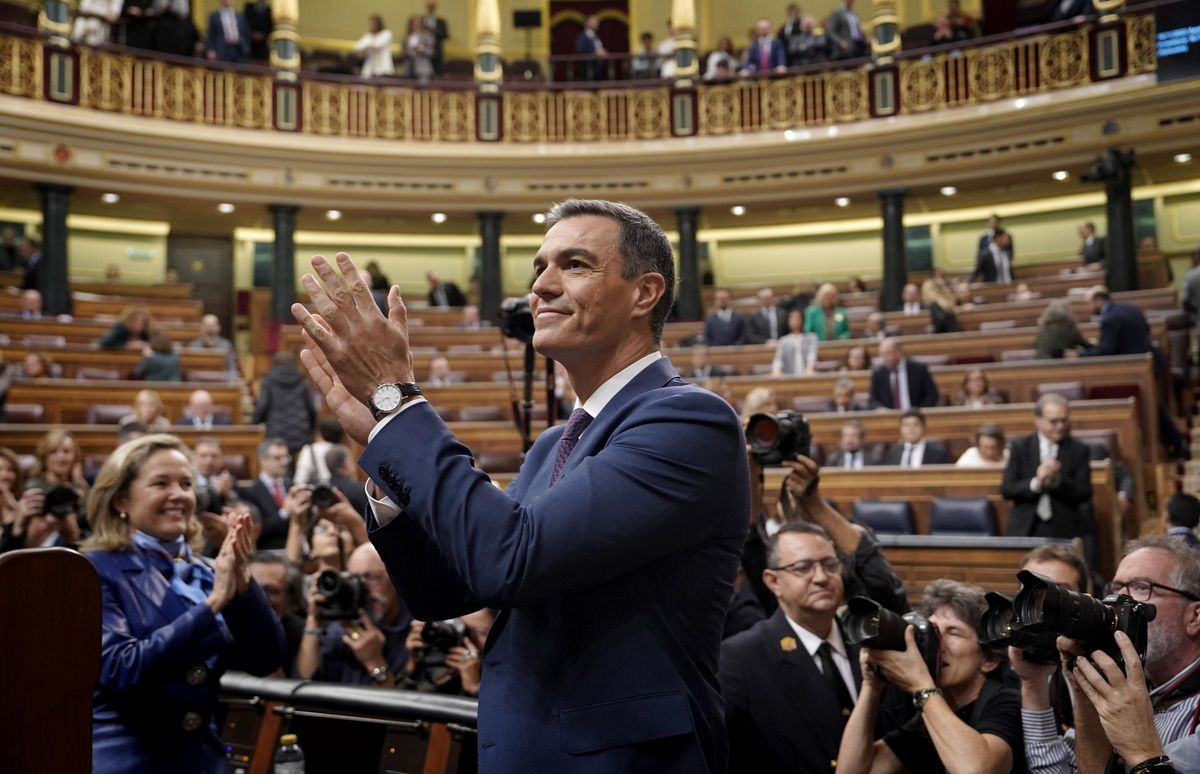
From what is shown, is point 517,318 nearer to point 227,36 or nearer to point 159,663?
point 159,663

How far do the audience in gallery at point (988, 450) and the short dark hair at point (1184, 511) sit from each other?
1232 mm

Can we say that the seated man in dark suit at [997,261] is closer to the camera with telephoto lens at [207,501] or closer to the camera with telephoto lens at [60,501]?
the camera with telephoto lens at [207,501]

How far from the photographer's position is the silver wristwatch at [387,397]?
1.31 m

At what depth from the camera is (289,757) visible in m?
2.56

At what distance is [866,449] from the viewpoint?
7.40m

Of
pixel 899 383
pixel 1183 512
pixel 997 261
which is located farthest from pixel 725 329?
pixel 1183 512

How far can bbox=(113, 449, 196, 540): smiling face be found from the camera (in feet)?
7.92

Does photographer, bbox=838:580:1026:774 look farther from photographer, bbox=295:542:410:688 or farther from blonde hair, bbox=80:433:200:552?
blonde hair, bbox=80:433:200:552

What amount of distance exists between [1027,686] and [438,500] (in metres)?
1.48

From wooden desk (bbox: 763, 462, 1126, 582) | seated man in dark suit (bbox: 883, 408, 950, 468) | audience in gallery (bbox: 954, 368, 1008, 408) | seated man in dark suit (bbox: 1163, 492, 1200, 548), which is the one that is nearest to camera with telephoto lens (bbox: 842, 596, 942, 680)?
seated man in dark suit (bbox: 1163, 492, 1200, 548)

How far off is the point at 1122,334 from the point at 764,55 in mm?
6635

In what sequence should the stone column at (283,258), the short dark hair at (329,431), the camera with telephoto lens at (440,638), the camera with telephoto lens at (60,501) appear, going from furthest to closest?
the stone column at (283,258)
the short dark hair at (329,431)
the camera with telephoto lens at (60,501)
the camera with telephoto lens at (440,638)

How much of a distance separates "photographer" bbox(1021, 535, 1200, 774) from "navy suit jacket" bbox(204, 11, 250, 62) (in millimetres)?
12499

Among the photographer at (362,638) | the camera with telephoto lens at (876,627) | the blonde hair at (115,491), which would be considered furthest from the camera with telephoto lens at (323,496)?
the camera with telephoto lens at (876,627)
